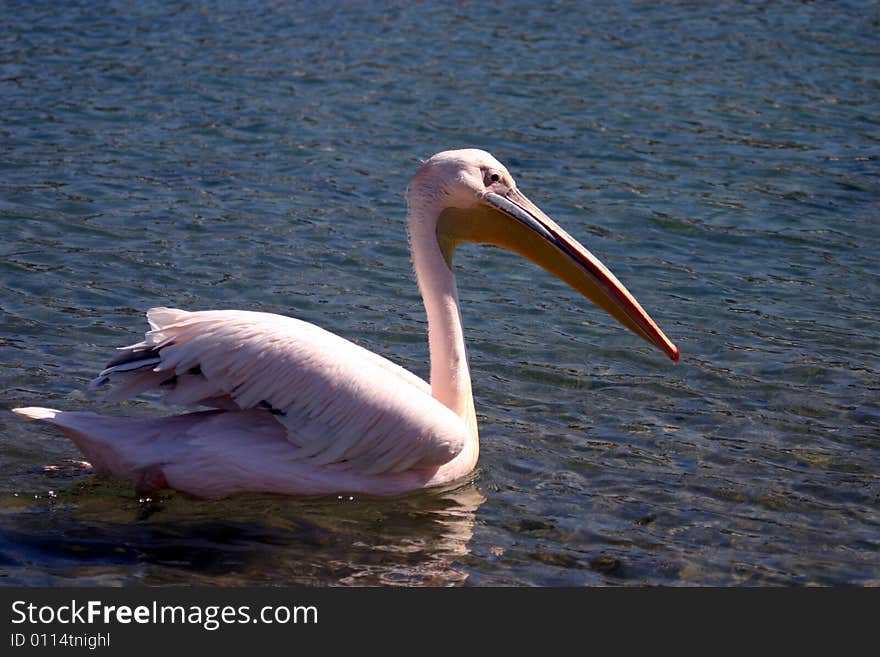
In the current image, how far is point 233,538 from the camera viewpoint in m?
4.20

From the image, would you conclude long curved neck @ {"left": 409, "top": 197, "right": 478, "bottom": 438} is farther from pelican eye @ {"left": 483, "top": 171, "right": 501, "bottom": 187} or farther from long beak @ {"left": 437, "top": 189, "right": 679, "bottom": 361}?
pelican eye @ {"left": 483, "top": 171, "right": 501, "bottom": 187}

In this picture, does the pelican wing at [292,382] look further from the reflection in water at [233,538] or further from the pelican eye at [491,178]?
the pelican eye at [491,178]

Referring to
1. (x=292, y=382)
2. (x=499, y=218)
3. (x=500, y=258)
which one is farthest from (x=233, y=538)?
(x=500, y=258)

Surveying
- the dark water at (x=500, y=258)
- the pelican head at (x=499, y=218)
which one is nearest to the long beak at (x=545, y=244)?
the pelican head at (x=499, y=218)

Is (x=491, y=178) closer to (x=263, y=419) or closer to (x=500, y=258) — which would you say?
(x=263, y=419)

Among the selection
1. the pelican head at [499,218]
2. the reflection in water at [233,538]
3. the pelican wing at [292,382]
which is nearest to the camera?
the reflection in water at [233,538]

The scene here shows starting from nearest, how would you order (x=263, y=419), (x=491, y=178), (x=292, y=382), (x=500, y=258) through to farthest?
(x=292, y=382)
(x=263, y=419)
(x=491, y=178)
(x=500, y=258)

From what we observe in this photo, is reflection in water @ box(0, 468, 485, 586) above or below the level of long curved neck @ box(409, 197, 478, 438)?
below

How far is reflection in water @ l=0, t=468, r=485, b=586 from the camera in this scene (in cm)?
393

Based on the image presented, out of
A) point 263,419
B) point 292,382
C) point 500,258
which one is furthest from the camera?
point 500,258

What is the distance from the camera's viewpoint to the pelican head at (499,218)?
4.58 meters

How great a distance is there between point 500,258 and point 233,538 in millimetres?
3288

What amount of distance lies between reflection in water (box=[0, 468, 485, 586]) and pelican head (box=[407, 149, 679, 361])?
0.87 meters

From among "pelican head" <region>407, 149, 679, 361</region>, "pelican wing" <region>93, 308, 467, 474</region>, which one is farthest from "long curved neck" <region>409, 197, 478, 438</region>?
"pelican wing" <region>93, 308, 467, 474</region>
